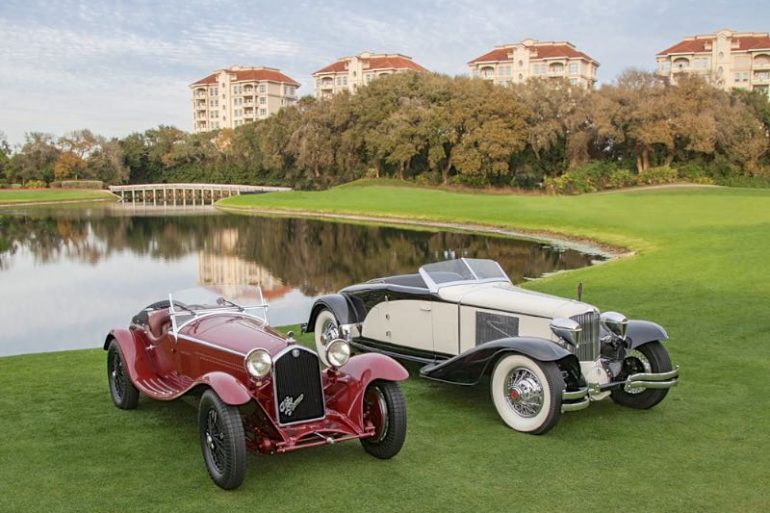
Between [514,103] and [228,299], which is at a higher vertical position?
A: [514,103]

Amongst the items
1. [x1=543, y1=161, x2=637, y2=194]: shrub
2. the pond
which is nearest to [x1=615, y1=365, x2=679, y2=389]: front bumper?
the pond

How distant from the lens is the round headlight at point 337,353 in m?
5.89

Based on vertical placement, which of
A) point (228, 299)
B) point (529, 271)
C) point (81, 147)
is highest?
point (81, 147)

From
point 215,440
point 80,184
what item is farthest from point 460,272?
point 80,184

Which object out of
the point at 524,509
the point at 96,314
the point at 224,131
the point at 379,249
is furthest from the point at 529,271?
the point at 224,131

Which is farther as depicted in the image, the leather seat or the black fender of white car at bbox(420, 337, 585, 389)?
the leather seat

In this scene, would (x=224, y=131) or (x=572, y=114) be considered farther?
(x=224, y=131)

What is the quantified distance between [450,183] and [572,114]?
1271 centimetres

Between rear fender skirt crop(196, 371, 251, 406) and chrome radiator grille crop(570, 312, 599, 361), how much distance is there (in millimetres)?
3189

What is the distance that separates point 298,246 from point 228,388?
75.6ft

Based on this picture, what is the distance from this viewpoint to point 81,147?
96125mm

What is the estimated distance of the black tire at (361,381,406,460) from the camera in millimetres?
5723

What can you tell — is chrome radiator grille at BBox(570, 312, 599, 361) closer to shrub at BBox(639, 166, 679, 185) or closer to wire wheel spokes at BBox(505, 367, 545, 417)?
wire wheel spokes at BBox(505, 367, 545, 417)

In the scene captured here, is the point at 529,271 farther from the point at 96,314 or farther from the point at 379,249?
the point at 96,314
